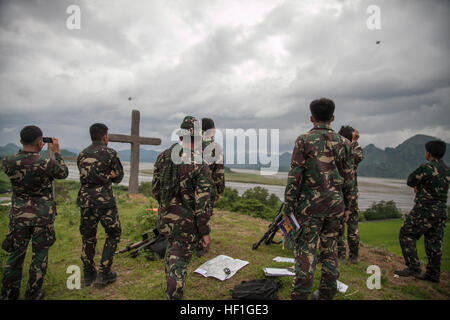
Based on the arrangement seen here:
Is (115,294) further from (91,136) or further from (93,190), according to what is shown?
(91,136)

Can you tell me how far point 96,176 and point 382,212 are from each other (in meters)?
15.9

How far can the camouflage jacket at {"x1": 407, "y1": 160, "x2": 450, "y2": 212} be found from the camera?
4.70 metres

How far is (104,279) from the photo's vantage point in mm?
4199

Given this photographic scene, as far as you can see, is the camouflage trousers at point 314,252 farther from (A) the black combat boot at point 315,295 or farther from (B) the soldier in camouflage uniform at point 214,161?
(B) the soldier in camouflage uniform at point 214,161

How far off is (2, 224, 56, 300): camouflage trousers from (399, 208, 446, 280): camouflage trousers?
695 centimetres

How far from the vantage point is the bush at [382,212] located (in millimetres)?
14250

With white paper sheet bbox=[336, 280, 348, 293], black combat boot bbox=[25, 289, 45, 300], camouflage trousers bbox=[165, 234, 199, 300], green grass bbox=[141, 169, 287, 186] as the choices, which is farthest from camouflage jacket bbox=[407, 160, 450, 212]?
green grass bbox=[141, 169, 287, 186]

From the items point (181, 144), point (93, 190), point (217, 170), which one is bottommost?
point (93, 190)

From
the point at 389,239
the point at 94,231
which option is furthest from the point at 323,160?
the point at 389,239

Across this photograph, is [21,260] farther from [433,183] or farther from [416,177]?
[433,183]

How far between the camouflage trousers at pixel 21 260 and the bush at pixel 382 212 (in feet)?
52.0
